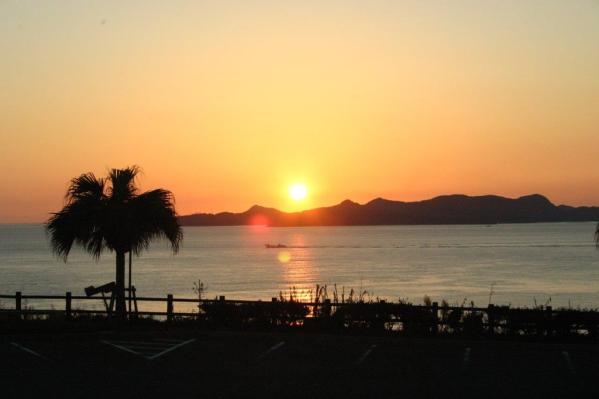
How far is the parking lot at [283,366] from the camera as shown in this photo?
1433 cm

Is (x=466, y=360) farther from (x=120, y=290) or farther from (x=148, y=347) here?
(x=120, y=290)

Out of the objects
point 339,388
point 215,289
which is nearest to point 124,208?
point 339,388

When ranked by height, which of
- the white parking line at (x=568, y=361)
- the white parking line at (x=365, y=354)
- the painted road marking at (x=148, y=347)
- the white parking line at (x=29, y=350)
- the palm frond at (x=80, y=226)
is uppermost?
the palm frond at (x=80, y=226)

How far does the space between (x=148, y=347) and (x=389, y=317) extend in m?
7.74

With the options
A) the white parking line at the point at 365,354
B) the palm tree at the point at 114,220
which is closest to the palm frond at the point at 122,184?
the palm tree at the point at 114,220

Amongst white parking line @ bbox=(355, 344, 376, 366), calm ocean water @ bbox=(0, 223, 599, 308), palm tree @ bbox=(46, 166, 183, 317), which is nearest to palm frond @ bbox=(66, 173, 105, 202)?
palm tree @ bbox=(46, 166, 183, 317)

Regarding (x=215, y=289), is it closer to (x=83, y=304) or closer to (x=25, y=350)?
(x=83, y=304)

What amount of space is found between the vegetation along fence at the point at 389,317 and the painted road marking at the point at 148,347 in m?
3.30

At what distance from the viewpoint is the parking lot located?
14.3m

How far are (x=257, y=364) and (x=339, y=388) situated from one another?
10.6 ft

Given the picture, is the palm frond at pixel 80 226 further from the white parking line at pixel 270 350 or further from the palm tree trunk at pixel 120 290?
the white parking line at pixel 270 350

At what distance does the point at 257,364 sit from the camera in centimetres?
1723

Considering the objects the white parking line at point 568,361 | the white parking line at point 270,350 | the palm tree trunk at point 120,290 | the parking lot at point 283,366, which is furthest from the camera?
the palm tree trunk at point 120,290

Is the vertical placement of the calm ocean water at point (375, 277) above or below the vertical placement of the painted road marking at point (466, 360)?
below
